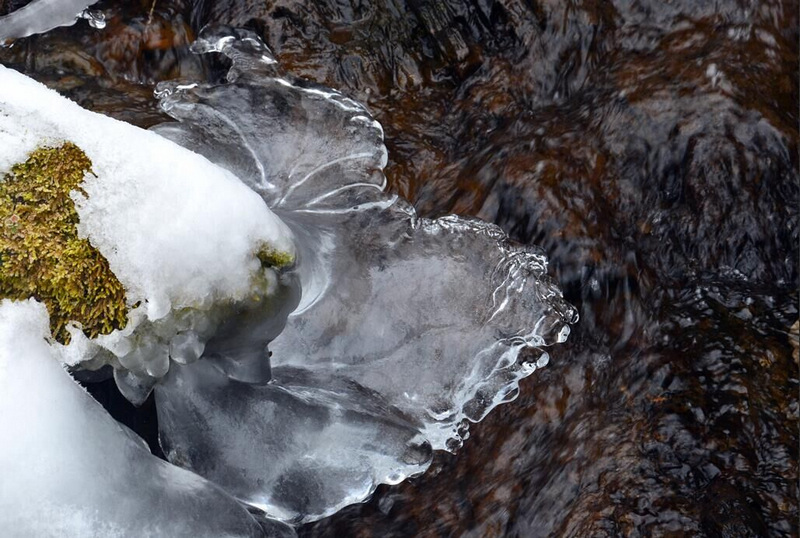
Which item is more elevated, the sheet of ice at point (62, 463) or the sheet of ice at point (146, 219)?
the sheet of ice at point (146, 219)

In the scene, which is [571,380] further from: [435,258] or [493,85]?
[493,85]

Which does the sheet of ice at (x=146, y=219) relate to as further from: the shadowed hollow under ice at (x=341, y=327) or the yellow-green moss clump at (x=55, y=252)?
the shadowed hollow under ice at (x=341, y=327)

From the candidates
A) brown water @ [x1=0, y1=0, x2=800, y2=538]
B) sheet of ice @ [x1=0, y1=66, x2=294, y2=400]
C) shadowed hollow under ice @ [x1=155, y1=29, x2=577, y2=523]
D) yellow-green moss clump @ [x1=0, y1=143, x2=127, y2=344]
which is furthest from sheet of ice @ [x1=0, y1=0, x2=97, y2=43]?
yellow-green moss clump @ [x1=0, y1=143, x2=127, y2=344]

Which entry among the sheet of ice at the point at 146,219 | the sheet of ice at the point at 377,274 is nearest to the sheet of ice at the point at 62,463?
the sheet of ice at the point at 146,219

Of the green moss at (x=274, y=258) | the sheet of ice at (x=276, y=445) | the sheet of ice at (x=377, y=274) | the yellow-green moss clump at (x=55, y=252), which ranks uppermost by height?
the yellow-green moss clump at (x=55, y=252)

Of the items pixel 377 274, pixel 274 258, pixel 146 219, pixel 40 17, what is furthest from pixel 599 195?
pixel 40 17

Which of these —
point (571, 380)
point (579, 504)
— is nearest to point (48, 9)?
point (571, 380)
